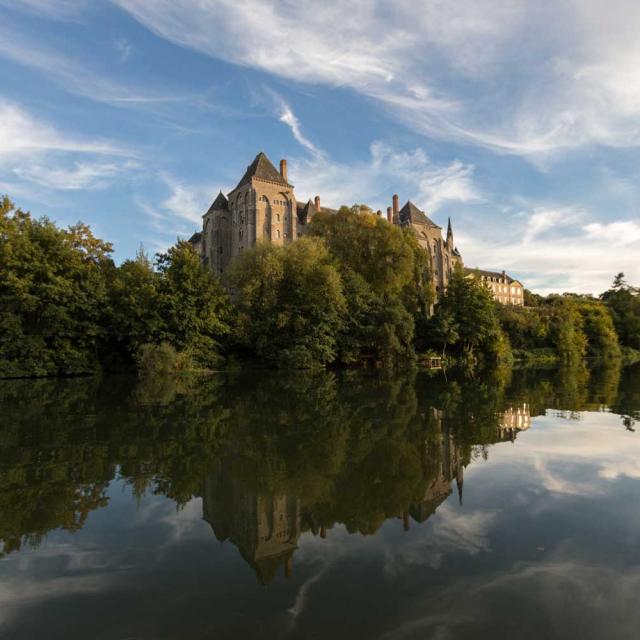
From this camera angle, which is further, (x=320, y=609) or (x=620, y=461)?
(x=620, y=461)

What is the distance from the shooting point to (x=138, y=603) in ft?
11.7

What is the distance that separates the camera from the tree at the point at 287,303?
34594 millimetres

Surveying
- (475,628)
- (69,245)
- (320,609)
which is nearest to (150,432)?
(320,609)

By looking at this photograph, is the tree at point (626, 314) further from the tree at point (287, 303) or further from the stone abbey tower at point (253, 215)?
the tree at point (287, 303)

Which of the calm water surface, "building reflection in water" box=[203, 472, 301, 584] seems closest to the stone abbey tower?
the calm water surface

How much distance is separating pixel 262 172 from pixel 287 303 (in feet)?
99.7

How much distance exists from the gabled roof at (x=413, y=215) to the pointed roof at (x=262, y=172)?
21.7 m

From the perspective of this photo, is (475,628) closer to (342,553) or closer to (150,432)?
(342,553)

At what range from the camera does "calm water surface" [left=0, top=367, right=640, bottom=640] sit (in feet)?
11.0

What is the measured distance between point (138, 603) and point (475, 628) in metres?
2.52

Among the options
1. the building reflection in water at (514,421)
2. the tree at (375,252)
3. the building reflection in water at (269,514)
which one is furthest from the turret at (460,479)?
the tree at (375,252)

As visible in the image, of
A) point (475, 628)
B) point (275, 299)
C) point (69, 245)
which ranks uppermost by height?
point (69, 245)

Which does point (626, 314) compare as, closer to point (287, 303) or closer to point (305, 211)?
point (305, 211)

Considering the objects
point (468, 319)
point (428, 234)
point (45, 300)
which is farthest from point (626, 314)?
point (45, 300)
